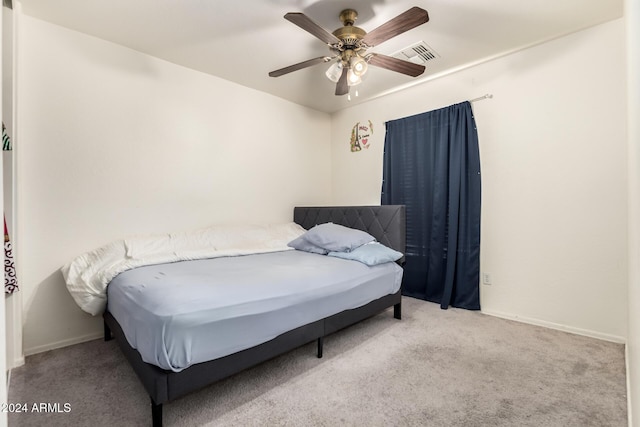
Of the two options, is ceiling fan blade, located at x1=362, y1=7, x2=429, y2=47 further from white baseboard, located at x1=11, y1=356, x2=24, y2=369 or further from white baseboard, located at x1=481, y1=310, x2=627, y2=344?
white baseboard, located at x1=11, y1=356, x2=24, y2=369

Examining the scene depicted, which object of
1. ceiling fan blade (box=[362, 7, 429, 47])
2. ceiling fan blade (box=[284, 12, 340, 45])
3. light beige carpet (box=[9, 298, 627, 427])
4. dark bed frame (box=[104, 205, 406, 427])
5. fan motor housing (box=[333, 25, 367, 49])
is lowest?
light beige carpet (box=[9, 298, 627, 427])

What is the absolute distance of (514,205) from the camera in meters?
2.88

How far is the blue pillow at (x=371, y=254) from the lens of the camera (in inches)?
101

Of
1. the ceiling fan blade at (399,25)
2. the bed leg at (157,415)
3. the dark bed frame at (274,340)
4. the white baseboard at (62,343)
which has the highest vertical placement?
the ceiling fan blade at (399,25)

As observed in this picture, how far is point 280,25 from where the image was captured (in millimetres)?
2418

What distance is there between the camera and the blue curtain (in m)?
3.09

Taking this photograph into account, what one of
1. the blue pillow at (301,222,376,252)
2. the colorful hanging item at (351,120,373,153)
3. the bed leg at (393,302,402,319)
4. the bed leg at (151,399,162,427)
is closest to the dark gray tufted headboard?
the blue pillow at (301,222,376,252)

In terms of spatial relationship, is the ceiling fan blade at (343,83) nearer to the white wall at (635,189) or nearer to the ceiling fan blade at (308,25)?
the ceiling fan blade at (308,25)

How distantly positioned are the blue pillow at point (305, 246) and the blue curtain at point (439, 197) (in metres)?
1.25

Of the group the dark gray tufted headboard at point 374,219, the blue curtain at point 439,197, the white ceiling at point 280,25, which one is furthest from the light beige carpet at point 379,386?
the white ceiling at point 280,25

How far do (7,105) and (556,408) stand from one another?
3.91 meters

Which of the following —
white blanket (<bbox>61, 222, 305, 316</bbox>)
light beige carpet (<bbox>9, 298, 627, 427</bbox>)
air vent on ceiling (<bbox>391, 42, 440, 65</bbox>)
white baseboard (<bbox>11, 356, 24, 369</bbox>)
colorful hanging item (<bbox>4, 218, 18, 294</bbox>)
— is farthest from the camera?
air vent on ceiling (<bbox>391, 42, 440, 65</bbox>)

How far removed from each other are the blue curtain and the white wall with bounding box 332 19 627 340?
0.13 meters

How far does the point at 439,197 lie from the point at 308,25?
2191 mm
